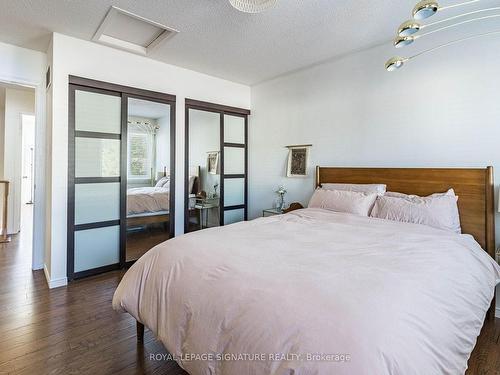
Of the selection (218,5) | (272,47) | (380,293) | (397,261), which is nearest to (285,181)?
(272,47)

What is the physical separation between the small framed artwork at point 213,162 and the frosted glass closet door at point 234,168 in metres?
0.17

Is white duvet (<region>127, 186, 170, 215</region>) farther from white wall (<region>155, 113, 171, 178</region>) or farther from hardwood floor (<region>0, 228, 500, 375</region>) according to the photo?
hardwood floor (<region>0, 228, 500, 375</region>)

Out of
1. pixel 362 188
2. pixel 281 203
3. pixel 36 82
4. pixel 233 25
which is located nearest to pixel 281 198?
pixel 281 203

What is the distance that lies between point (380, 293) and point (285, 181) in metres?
3.21

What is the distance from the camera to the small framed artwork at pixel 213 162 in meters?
4.29

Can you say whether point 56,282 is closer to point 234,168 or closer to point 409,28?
point 234,168

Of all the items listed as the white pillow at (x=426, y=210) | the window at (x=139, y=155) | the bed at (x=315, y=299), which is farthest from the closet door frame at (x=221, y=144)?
the white pillow at (x=426, y=210)

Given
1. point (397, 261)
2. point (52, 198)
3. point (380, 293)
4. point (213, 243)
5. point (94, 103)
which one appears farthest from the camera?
point (94, 103)

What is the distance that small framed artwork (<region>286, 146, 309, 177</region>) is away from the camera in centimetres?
394

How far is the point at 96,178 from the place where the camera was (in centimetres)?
320

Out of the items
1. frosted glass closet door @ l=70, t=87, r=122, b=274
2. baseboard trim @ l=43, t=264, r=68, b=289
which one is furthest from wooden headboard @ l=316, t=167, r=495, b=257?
baseboard trim @ l=43, t=264, r=68, b=289

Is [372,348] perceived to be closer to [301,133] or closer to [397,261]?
[397,261]

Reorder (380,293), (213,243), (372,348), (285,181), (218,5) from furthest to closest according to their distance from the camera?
1. (285,181)
2. (218,5)
3. (213,243)
4. (380,293)
5. (372,348)

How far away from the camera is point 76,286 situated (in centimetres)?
292
